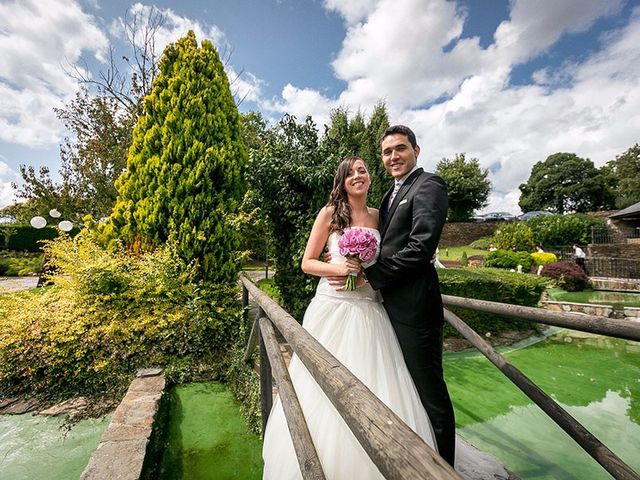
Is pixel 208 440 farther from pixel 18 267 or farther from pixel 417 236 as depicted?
pixel 18 267

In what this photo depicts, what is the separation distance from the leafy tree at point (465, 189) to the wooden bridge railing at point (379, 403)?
3496 cm

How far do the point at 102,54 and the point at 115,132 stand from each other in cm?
224

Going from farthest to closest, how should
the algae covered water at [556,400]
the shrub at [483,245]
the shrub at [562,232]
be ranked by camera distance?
the shrub at [483,245], the shrub at [562,232], the algae covered water at [556,400]

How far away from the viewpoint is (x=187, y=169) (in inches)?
189

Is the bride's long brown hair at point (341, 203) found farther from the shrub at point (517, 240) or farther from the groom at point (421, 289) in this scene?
the shrub at point (517, 240)

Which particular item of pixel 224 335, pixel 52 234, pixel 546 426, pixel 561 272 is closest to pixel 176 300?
pixel 224 335

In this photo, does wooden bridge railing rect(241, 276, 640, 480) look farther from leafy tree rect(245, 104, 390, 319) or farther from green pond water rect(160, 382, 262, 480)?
leafy tree rect(245, 104, 390, 319)

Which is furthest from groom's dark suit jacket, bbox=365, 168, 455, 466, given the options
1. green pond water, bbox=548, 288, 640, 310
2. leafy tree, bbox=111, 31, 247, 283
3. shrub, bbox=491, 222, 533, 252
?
shrub, bbox=491, 222, 533, 252

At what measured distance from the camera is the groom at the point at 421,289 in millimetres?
1624

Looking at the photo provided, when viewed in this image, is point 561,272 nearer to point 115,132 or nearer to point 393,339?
point 393,339

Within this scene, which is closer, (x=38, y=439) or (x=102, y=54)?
(x=38, y=439)

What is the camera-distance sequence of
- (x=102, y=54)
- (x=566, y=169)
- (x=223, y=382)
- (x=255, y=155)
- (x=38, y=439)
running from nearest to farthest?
(x=38, y=439)
(x=223, y=382)
(x=255, y=155)
(x=102, y=54)
(x=566, y=169)

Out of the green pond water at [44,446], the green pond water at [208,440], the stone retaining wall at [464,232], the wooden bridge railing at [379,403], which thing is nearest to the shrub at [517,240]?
the stone retaining wall at [464,232]

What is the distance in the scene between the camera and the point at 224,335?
454 centimetres
